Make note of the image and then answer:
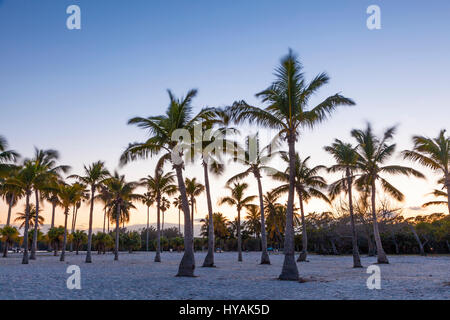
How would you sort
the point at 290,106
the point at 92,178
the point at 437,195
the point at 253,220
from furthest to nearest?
the point at 253,220, the point at 92,178, the point at 437,195, the point at 290,106

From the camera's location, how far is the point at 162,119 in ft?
53.6

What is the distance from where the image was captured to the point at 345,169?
23.3 metres

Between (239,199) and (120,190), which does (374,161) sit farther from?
(120,190)

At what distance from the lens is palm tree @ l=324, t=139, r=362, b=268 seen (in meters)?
21.8

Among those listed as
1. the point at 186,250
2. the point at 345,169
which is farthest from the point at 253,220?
the point at 186,250

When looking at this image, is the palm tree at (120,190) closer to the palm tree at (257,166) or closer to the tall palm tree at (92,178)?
the tall palm tree at (92,178)

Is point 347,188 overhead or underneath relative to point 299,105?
underneath

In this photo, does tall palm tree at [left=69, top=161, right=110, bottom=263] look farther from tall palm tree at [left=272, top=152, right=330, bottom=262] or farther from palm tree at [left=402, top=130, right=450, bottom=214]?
palm tree at [left=402, top=130, right=450, bottom=214]

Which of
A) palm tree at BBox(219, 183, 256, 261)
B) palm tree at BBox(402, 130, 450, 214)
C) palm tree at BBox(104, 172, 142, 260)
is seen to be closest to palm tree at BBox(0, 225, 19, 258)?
palm tree at BBox(104, 172, 142, 260)

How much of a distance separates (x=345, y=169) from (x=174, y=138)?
13.6 meters

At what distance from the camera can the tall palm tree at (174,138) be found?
1588 centimetres
